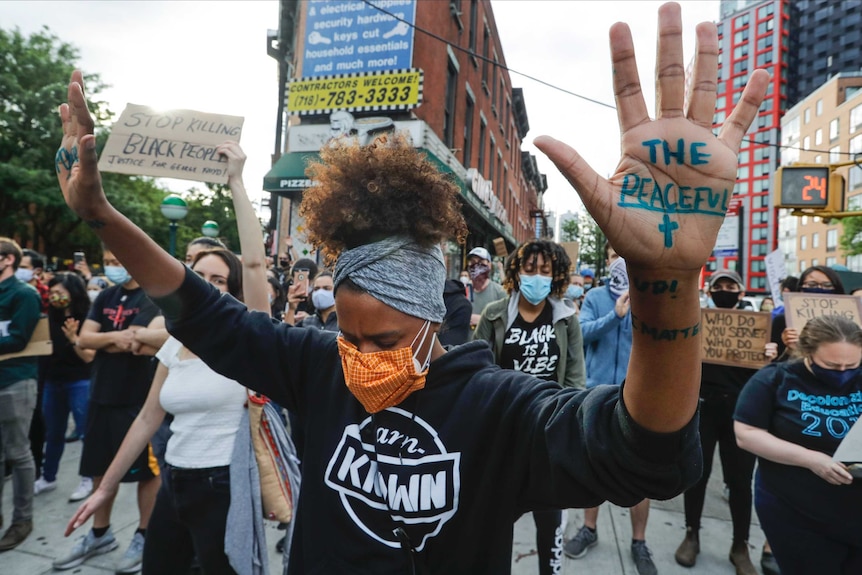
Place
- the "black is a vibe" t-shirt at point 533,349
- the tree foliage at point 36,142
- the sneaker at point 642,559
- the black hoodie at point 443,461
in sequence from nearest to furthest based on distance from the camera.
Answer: the black hoodie at point 443,461 → the "black is a vibe" t-shirt at point 533,349 → the sneaker at point 642,559 → the tree foliage at point 36,142

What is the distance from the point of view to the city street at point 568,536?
354cm

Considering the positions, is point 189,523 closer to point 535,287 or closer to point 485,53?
point 535,287

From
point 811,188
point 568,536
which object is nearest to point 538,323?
point 568,536

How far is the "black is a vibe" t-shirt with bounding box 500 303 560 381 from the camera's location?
3365mm

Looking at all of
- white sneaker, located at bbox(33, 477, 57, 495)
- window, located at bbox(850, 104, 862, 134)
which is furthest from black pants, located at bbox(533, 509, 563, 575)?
window, located at bbox(850, 104, 862, 134)

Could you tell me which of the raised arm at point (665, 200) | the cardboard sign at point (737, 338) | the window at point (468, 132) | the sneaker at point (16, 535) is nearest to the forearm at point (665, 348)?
the raised arm at point (665, 200)

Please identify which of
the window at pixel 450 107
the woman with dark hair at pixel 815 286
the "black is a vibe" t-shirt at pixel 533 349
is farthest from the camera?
the window at pixel 450 107

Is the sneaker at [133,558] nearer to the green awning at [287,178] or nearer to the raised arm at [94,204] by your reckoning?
the raised arm at [94,204]

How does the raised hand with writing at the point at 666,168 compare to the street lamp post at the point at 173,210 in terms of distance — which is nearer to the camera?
the raised hand with writing at the point at 666,168

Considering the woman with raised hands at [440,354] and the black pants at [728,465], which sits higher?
the woman with raised hands at [440,354]

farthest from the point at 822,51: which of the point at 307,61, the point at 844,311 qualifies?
the point at 844,311

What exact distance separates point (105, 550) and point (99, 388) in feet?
3.85

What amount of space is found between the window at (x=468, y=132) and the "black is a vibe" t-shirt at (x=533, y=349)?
15.1 meters

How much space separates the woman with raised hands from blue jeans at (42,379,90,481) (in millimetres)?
4111
